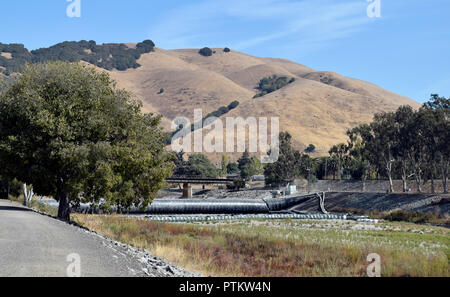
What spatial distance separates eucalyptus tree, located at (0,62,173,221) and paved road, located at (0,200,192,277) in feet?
33.5

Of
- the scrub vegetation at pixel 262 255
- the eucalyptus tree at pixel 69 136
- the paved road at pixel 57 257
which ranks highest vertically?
the eucalyptus tree at pixel 69 136

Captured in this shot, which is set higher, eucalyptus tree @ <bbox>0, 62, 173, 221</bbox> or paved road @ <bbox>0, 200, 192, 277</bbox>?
eucalyptus tree @ <bbox>0, 62, 173, 221</bbox>

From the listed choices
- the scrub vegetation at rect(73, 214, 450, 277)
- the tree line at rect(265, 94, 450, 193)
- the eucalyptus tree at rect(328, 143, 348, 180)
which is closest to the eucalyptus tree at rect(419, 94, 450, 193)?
the tree line at rect(265, 94, 450, 193)

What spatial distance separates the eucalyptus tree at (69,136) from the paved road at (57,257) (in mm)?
10216

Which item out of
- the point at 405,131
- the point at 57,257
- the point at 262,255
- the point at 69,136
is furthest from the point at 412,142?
the point at 57,257

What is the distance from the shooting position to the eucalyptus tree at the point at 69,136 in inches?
1437

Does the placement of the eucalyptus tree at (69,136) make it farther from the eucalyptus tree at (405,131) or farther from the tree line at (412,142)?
the eucalyptus tree at (405,131)

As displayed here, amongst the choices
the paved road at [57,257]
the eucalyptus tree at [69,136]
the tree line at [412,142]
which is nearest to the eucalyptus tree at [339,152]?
the tree line at [412,142]

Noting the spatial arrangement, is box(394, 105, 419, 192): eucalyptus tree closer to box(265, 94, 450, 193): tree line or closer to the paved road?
box(265, 94, 450, 193): tree line

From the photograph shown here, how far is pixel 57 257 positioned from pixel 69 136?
63.7 feet

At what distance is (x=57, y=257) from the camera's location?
1842 cm

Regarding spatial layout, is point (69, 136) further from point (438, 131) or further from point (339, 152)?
point (339, 152)

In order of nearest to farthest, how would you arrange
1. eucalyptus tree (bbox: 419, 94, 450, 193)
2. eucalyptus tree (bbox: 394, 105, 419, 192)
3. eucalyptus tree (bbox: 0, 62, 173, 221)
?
eucalyptus tree (bbox: 0, 62, 173, 221) → eucalyptus tree (bbox: 419, 94, 450, 193) → eucalyptus tree (bbox: 394, 105, 419, 192)

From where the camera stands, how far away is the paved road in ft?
53.1
